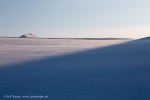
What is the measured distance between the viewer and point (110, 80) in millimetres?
5500

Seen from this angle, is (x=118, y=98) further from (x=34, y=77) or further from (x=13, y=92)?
(x=34, y=77)

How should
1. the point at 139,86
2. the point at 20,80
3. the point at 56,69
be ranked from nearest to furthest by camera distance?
the point at 139,86, the point at 20,80, the point at 56,69

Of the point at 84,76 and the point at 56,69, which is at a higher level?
the point at 56,69

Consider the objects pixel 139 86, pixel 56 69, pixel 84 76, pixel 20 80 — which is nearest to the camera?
pixel 139 86

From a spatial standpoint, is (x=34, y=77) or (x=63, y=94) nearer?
(x=63, y=94)

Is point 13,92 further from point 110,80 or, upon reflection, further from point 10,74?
point 110,80

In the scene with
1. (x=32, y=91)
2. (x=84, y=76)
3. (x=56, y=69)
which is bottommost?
(x=32, y=91)

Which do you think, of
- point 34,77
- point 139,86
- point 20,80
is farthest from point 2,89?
point 139,86

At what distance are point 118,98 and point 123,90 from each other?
50 centimetres

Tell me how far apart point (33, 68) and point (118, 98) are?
3280mm

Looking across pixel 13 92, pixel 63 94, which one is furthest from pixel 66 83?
pixel 13 92

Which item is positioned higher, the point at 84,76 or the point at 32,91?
the point at 84,76

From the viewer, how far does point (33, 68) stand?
697 centimetres

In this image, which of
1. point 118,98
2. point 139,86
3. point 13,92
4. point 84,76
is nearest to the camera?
point 118,98
